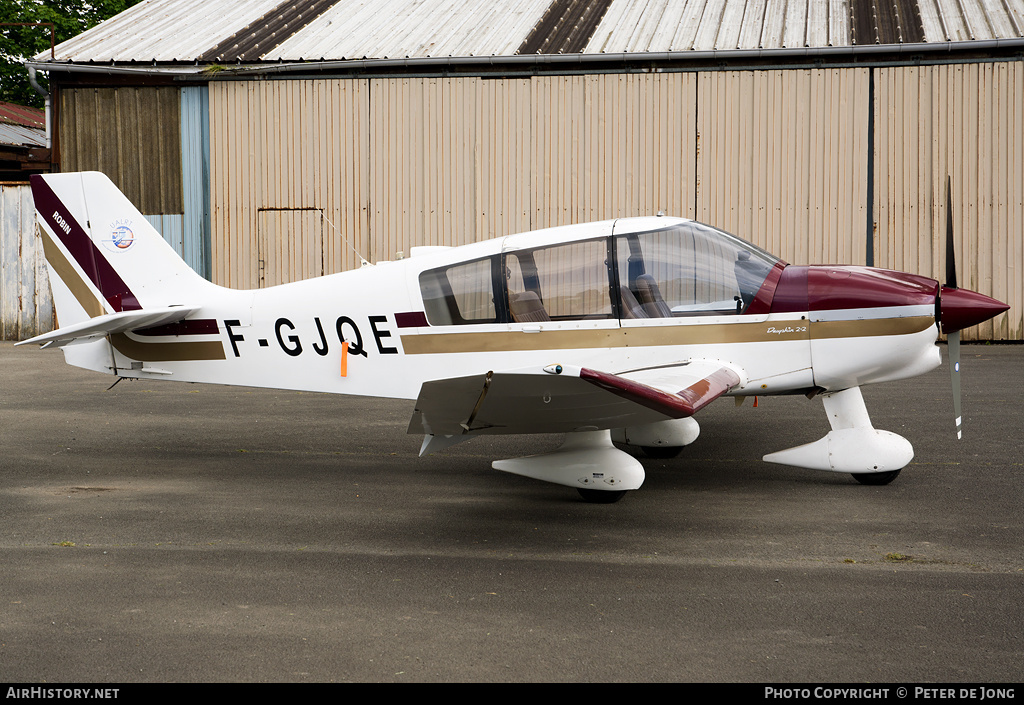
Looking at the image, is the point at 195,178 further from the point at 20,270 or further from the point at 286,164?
the point at 20,270

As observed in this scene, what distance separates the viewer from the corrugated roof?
1558cm

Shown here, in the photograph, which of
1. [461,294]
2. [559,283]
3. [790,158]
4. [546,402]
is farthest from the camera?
[790,158]

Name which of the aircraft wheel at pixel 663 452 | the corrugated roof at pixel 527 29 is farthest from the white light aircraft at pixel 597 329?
the corrugated roof at pixel 527 29

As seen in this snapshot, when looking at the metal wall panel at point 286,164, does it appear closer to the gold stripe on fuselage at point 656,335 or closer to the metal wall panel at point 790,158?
the metal wall panel at point 790,158

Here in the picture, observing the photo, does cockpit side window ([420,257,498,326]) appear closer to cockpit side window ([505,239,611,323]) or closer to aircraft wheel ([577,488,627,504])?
cockpit side window ([505,239,611,323])

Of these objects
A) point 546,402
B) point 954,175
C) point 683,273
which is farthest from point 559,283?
point 954,175

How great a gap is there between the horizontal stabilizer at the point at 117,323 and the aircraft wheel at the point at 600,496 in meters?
3.60

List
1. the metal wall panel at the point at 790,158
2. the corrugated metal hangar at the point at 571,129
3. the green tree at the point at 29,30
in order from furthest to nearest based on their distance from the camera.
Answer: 1. the green tree at the point at 29,30
2. the metal wall panel at the point at 790,158
3. the corrugated metal hangar at the point at 571,129

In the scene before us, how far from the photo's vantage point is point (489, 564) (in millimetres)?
5105

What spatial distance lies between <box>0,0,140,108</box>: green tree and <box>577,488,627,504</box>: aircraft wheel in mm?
34800

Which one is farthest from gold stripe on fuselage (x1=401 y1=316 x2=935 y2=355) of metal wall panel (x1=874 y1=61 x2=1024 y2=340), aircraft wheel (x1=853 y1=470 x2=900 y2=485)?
metal wall panel (x1=874 y1=61 x2=1024 y2=340)

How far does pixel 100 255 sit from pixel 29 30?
33.5 meters

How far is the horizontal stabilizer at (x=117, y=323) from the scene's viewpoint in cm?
708

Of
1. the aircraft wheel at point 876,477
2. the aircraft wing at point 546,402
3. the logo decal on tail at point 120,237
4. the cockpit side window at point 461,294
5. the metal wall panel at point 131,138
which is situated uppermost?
the metal wall panel at point 131,138
